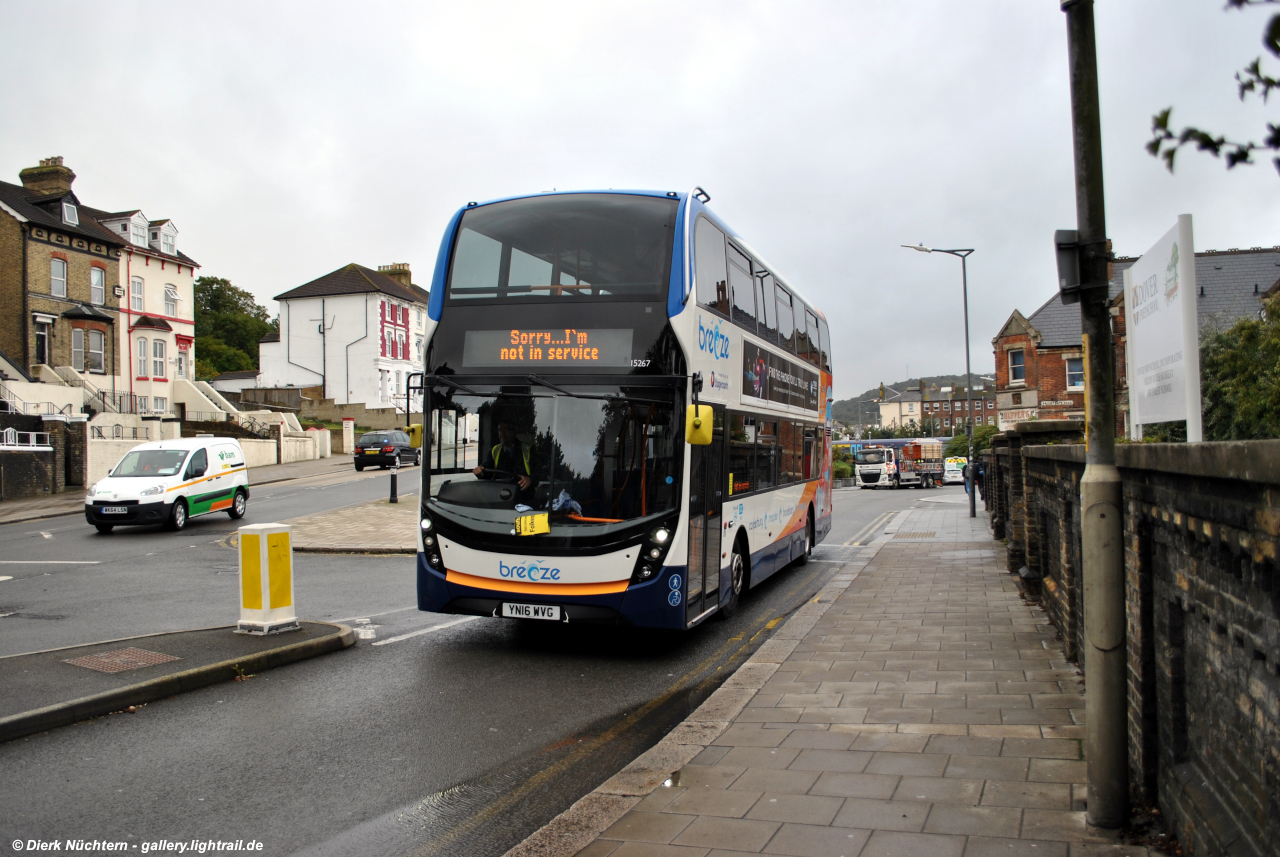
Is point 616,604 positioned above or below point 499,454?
below

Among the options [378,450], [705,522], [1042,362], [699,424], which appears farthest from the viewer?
[1042,362]

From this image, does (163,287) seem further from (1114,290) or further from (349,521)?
(1114,290)

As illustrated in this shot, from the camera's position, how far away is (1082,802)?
4.34 m

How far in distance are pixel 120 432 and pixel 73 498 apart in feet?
33.3

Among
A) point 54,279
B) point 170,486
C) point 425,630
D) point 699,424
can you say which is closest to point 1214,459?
point 699,424

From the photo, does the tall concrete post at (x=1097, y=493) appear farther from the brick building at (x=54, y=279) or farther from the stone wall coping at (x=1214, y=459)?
the brick building at (x=54, y=279)

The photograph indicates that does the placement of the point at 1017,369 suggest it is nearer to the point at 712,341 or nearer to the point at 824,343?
the point at 824,343

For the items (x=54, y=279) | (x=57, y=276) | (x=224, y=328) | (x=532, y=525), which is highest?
(x=224, y=328)

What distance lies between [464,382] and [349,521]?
14443mm

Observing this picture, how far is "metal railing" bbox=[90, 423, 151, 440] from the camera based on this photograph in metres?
34.5

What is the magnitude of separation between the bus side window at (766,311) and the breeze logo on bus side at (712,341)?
1.73 meters

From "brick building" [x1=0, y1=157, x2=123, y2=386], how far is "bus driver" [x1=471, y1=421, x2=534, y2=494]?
3792cm

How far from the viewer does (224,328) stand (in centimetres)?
9119

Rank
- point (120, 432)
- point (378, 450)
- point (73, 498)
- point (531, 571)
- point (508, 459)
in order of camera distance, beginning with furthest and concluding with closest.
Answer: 1. point (378, 450)
2. point (120, 432)
3. point (73, 498)
4. point (508, 459)
5. point (531, 571)
